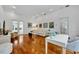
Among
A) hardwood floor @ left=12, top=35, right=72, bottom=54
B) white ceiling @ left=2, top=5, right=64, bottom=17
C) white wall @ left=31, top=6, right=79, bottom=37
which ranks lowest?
hardwood floor @ left=12, top=35, right=72, bottom=54

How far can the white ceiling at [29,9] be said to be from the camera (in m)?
1.44

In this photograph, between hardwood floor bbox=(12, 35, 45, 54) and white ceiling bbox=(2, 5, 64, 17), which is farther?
hardwood floor bbox=(12, 35, 45, 54)

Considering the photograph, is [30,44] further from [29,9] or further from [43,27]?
[29,9]

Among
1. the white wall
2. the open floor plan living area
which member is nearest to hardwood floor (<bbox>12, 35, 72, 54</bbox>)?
the open floor plan living area

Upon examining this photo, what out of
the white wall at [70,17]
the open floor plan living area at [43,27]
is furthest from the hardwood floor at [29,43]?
the white wall at [70,17]

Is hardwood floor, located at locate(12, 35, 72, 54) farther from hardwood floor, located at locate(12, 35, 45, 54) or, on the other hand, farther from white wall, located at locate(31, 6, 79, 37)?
white wall, located at locate(31, 6, 79, 37)

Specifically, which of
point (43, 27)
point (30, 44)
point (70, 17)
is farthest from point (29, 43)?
point (70, 17)

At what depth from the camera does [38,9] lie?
1531mm

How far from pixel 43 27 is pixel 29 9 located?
376 mm

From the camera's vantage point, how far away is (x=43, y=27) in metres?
1.69

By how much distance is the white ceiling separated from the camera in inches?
56.7
